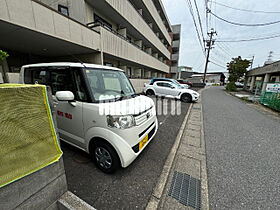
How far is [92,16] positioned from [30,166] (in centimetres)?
854

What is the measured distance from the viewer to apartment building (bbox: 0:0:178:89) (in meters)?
3.69

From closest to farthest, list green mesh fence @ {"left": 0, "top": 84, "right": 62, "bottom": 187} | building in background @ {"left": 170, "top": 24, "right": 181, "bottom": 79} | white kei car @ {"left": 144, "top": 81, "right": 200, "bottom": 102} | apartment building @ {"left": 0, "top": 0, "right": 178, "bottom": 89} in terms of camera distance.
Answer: green mesh fence @ {"left": 0, "top": 84, "right": 62, "bottom": 187} < apartment building @ {"left": 0, "top": 0, "right": 178, "bottom": 89} < white kei car @ {"left": 144, "top": 81, "right": 200, "bottom": 102} < building in background @ {"left": 170, "top": 24, "right": 181, "bottom": 79}

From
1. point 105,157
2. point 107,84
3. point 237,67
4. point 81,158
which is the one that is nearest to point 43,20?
point 107,84

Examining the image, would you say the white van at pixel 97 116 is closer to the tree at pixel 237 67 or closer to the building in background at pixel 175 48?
the tree at pixel 237 67

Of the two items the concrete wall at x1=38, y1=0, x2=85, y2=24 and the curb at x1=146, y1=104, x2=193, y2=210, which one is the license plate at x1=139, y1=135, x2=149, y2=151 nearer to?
the curb at x1=146, y1=104, x2=193, y2=210

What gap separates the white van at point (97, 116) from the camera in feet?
5.71

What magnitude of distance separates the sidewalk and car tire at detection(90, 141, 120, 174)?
2.50ft

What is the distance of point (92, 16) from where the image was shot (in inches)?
264

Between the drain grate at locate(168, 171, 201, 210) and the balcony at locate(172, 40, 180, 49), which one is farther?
the balcony at locate(172, 40, 180, 49)

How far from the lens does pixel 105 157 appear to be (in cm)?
192

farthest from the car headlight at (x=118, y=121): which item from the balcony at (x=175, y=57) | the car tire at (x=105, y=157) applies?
the balcony at (x=175, y=57)

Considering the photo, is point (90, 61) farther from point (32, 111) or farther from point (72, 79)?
point (32, 111)

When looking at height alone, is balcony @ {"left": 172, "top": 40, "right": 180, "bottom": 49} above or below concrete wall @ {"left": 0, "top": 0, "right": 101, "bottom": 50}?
above

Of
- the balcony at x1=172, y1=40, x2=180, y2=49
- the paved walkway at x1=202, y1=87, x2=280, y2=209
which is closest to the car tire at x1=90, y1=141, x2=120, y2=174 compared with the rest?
the paved walkway at x1=202, y1=87, x2=280, y2=209
